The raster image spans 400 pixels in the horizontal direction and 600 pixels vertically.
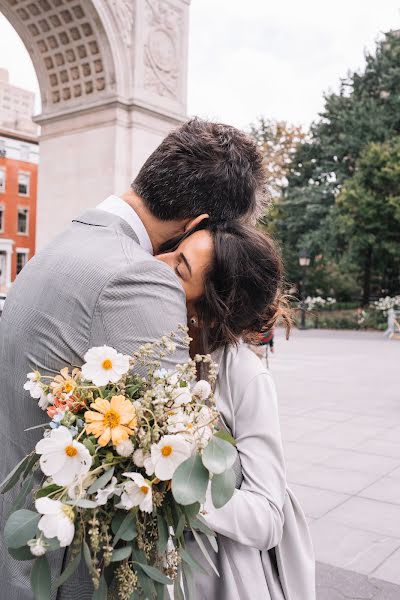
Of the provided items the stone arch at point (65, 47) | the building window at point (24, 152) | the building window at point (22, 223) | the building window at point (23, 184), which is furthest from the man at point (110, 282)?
the building window at point (24, 152)

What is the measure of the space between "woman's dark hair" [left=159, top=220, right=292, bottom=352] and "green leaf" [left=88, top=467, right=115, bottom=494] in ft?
2.02

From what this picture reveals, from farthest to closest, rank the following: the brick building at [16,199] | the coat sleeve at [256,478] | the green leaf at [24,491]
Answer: the brick building at [16,199]
the coat sleeve at [256,478]
the green leaf at [24,491]

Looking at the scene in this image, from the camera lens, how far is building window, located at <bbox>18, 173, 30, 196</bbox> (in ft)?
170

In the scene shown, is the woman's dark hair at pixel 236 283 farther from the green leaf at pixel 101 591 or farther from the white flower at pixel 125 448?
the green leaf at pixel 101 591

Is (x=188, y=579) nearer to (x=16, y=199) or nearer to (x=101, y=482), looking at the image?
(x=101, y=482)

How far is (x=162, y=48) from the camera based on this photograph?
12273 mm

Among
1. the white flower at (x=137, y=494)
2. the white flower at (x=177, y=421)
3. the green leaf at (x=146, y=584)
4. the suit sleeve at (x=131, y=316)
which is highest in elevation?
the suit sleeve at (x=131, y=316)

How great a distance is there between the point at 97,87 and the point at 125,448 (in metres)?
11.6

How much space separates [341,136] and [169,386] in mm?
37175

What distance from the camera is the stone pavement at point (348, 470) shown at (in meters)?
3.84

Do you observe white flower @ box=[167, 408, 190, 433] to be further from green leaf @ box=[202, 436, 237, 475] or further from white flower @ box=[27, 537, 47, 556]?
white flower @ box=[27, 537, 47, 556]

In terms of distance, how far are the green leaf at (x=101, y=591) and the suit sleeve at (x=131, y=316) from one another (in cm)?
42

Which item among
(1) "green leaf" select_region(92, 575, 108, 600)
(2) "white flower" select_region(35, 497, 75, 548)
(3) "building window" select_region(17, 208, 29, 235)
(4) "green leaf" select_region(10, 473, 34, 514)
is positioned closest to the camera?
(2) "white flower" select_region(35, 497, 75, 548)

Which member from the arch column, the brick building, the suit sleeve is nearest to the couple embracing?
the suit sleeve
